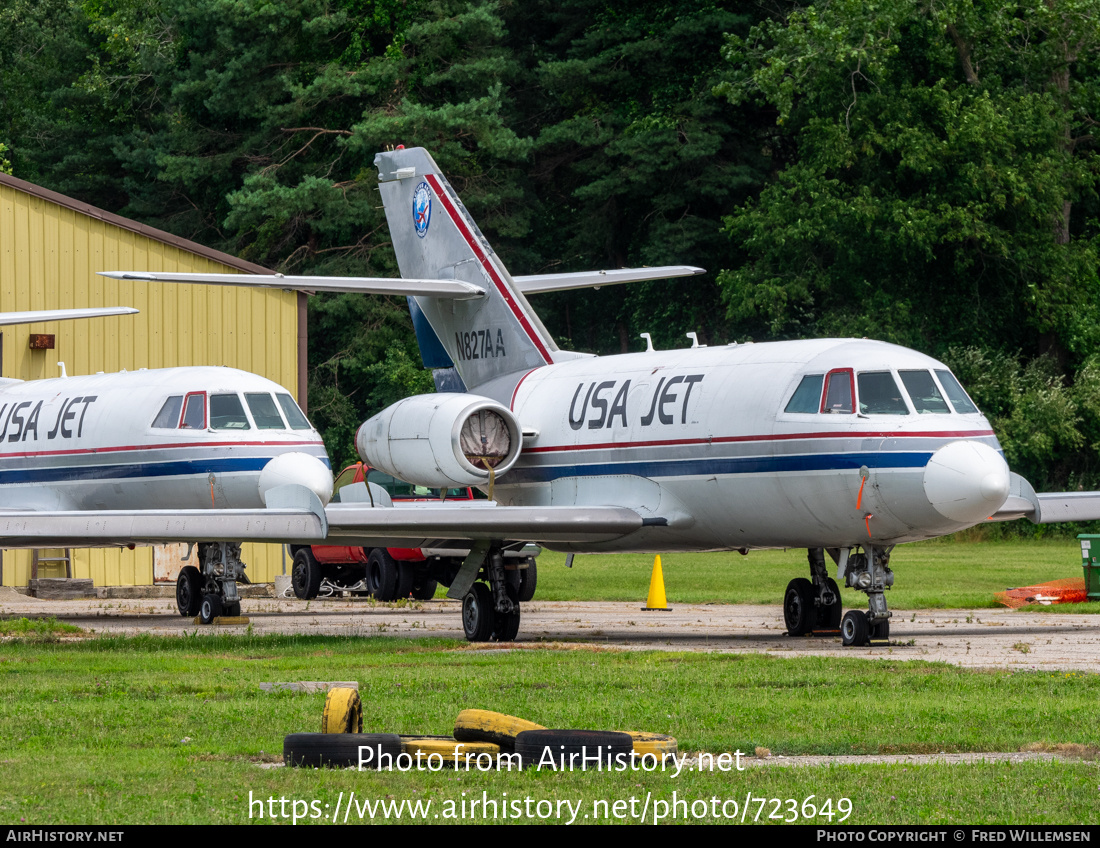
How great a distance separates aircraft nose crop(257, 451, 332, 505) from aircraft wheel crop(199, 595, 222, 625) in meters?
1.48

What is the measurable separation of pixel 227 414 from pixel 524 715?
12309 millimetres

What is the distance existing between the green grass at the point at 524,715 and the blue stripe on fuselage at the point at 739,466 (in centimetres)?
253

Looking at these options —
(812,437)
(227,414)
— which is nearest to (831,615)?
(812,437)

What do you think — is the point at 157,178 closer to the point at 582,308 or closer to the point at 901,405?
the point at 582,308

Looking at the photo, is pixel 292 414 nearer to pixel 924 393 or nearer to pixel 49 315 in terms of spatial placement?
pixel 49 315

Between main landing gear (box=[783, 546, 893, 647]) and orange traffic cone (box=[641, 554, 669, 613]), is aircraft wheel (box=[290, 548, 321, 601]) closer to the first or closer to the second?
orange traffic cone (box=[641, 554, 669, 613])

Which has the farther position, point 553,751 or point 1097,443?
point 1097,443

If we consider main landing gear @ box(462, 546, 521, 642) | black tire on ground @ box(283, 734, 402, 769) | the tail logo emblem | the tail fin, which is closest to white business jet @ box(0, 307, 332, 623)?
the tail fin

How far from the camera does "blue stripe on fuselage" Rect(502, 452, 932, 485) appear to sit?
16.1 m

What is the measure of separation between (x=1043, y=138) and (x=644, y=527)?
1163 inches

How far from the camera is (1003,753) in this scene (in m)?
9.22

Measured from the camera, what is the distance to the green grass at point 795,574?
86.0 ft

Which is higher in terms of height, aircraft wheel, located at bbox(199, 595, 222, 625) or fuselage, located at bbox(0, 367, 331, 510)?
fuselage, located at bbox(0, 367, 331, 510)

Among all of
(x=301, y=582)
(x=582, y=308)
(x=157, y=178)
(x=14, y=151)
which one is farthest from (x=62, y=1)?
(x=301, y=582)
